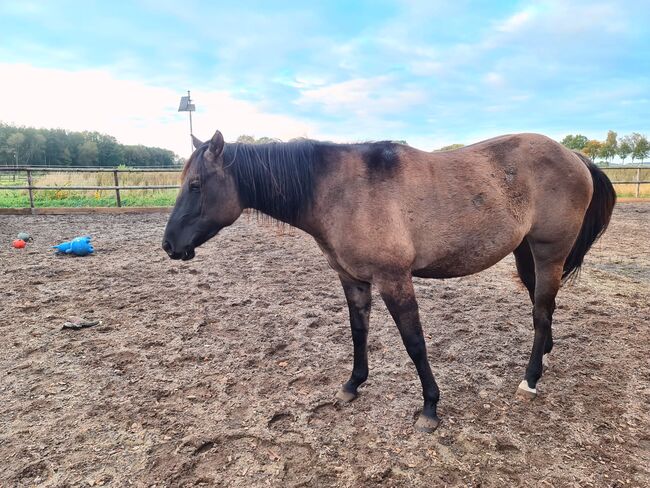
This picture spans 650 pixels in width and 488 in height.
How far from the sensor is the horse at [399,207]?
2424 millimetres

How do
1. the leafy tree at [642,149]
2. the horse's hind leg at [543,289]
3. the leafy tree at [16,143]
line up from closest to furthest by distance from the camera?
the horse's hind leg at [543,289], the leafy tree at [642,149], the leafy tree at [16,143]

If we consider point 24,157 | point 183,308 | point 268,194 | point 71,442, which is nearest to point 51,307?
point 183,308

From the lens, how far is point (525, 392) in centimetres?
271

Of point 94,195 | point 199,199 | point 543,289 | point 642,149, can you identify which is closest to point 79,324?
point 199,199

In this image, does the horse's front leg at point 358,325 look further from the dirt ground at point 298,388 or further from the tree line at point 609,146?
the tree line at point 609,146

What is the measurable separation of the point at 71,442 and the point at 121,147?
245 feet

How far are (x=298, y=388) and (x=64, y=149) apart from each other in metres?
72.9

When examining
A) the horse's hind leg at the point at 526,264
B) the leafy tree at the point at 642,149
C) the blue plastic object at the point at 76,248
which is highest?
the leafy tree at the point at 642,149

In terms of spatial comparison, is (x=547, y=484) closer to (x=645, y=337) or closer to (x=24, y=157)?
(x=645, y=337)

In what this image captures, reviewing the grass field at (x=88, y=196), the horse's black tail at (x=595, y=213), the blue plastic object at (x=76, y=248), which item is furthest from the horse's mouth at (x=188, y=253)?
the grass field at (x=88, y=196)

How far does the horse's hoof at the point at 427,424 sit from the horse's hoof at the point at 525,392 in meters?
0.74

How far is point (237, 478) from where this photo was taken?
1974 mm

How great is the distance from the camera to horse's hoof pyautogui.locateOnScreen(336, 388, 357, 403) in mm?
2688

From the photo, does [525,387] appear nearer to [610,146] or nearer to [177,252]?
[177,252]
